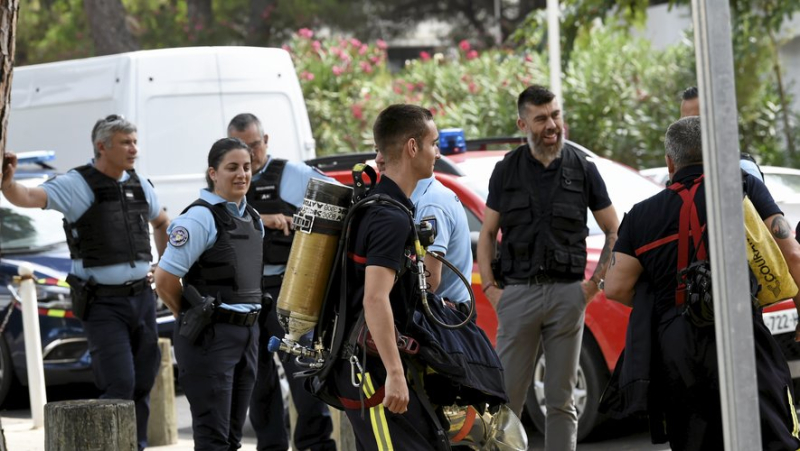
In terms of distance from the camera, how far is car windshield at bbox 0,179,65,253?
35.0ft

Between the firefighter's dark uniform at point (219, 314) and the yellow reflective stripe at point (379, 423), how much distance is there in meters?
1.80

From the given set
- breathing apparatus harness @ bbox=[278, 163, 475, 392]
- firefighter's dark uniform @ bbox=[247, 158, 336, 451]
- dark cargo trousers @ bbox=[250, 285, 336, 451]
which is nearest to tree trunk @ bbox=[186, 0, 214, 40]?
firefighter's dark uniform @ bbox=[247, 158, 336, 451]

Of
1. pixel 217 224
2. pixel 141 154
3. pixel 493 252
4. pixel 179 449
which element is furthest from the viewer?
pixel 141 154

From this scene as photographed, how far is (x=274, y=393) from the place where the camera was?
290 inches

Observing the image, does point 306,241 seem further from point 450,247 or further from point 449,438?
point 450,247

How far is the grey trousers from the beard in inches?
25.1

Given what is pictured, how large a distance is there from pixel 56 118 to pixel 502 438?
28.9 feet

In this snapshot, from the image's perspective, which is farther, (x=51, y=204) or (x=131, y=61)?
(x=131, y=61)

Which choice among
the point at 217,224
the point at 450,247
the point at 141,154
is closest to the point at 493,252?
the point at 450,247

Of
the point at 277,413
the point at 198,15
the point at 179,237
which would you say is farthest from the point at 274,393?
the point at 198,15

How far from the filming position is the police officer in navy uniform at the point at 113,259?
7.23 meters

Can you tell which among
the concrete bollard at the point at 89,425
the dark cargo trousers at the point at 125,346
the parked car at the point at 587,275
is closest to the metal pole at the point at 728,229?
the concrete bollard at the point at 89,425

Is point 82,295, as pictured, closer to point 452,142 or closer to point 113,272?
point 113,272

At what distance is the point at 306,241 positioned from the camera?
15.5 feet
